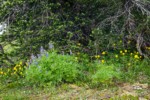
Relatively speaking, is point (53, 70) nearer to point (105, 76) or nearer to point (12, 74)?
point (105, 76)

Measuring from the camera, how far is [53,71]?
574 centimetres

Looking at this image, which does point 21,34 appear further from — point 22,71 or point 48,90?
point 48,90

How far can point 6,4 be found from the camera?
7.08 metres

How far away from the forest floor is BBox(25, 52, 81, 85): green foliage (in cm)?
17

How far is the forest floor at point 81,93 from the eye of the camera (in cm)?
496

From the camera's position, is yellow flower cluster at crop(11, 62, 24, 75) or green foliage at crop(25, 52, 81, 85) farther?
yellow flower cluster at crop(11, 62, 24, 75)

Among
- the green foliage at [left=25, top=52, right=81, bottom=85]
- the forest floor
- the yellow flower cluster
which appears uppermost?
the green foliage at [left=25, top=52, right=81, bottom=85]

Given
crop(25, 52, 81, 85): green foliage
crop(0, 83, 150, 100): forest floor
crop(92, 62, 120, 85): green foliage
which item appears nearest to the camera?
crop(0, 83, 150, 100): forest floor

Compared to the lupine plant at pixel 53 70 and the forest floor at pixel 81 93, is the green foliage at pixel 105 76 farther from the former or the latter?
the lupine plant at pixel 53 70

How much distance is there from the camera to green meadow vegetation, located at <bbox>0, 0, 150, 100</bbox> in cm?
547

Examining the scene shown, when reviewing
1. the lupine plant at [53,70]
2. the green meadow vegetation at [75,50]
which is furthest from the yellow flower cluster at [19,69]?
the lupine plant at [53,70]

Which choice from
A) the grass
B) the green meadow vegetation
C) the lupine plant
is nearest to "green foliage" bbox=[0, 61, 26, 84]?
the green meadow vegetation

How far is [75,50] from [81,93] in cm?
199

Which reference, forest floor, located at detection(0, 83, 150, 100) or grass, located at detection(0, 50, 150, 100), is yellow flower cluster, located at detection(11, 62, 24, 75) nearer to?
grass, located at detection(0, 50, 150, 100)
